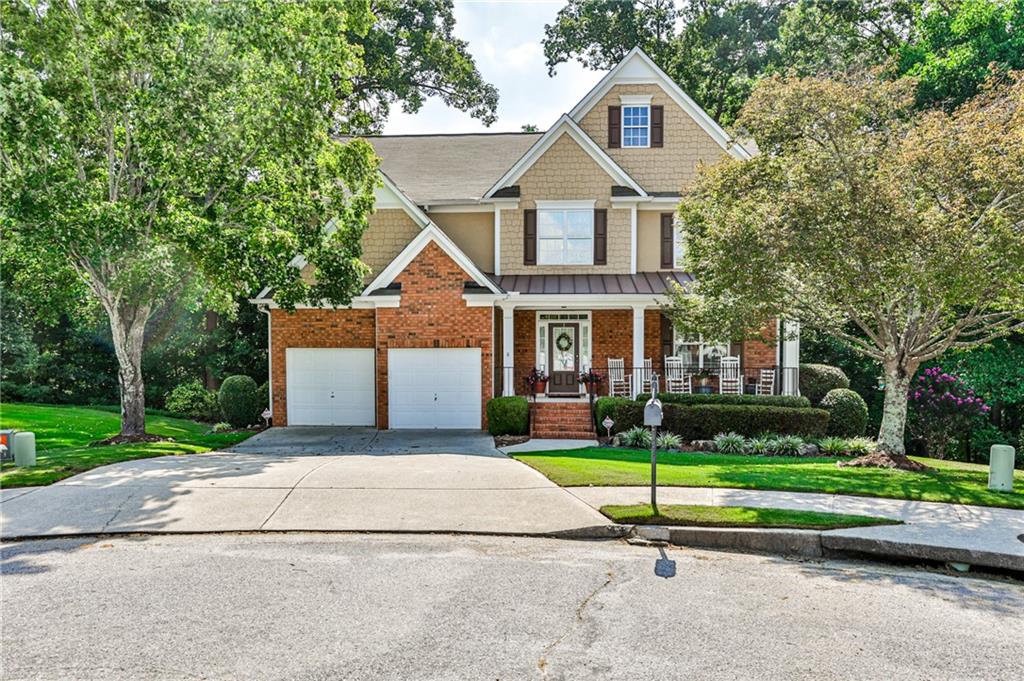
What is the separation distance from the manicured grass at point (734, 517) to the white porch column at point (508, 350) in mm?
10142

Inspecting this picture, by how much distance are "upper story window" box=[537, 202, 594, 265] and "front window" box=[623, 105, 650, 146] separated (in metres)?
3.04

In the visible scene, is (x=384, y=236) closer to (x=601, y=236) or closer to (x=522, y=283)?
(x=522, y=283)

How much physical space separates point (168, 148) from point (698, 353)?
14.0 metres

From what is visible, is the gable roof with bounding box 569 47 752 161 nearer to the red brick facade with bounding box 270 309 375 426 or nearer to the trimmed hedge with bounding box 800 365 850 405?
the trimmed hedge with bounding box 800 365 850 405

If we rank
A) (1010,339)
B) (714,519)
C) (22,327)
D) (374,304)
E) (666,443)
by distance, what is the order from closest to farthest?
(714,519)
(666,443)
(374,304)
(1010,339)
(22,327)

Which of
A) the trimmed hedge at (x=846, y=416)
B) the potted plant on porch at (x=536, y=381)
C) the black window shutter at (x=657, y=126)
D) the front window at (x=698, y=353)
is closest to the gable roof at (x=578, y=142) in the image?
the black window shutter at (x=657, y=126)

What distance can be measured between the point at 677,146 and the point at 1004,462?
1289 centimetres

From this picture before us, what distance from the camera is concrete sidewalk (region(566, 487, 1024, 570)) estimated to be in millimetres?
7129

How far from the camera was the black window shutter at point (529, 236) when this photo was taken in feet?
64.7

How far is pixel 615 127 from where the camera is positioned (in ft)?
68.0

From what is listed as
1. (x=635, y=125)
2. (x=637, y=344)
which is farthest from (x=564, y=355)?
(x=635, y=125)

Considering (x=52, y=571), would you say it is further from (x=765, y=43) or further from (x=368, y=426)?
(x=765, y=43)

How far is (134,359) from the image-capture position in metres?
15.1

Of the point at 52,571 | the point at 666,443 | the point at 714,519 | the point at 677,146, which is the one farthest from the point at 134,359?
the point at 677,146
